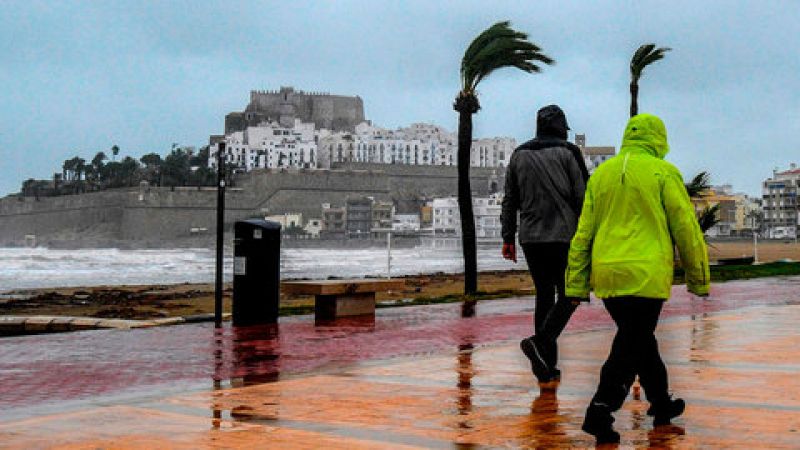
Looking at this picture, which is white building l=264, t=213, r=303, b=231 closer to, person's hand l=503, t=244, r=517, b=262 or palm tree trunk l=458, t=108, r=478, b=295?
palm tree trunk l=458, t=108, r=478, b=295

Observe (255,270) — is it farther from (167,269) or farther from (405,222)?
(405,222)

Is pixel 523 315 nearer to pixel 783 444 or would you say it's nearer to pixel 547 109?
pixel 547 109

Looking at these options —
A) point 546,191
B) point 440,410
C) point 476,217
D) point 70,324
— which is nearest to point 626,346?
point 440,410

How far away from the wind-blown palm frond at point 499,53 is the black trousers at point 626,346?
46.6ft

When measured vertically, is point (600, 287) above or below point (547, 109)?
below

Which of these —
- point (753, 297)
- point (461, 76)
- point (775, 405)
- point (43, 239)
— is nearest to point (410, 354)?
point (775, 405)

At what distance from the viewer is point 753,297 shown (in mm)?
15711

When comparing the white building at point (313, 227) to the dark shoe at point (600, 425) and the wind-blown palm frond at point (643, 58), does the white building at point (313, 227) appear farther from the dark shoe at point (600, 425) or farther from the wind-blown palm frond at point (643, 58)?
the dark shoe at point (600, 425)

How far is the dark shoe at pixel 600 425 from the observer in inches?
192

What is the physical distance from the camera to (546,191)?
7.14 m

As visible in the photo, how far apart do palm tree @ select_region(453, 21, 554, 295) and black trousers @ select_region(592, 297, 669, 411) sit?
1325cm

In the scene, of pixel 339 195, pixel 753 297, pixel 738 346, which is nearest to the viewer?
pixel 738 346

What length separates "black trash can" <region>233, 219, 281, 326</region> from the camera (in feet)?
38.0

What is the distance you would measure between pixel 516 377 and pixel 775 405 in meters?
1.86
